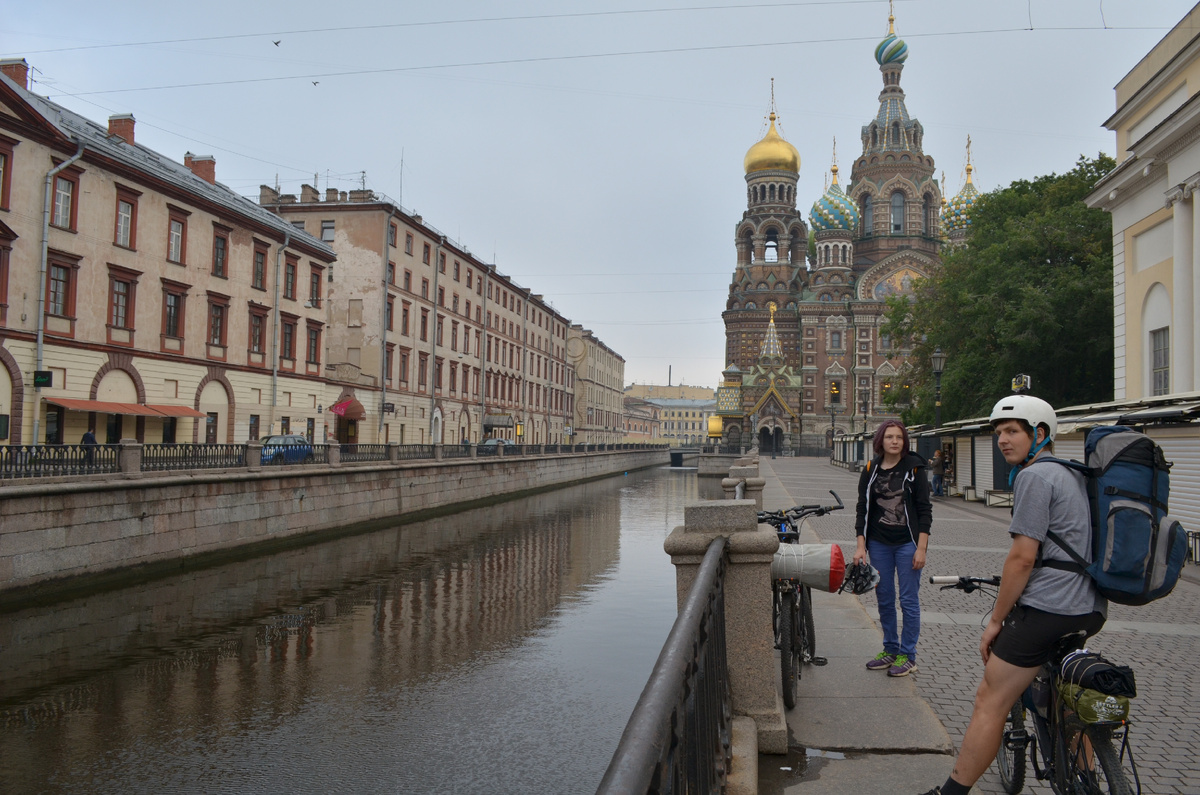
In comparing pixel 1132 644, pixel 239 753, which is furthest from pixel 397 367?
pixel 1132 644

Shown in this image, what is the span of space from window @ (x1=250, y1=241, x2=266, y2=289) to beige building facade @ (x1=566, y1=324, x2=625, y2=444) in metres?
50.2

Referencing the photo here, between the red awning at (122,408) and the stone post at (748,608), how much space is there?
23.9m

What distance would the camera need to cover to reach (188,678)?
11.5 metres

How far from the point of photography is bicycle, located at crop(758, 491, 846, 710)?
565cm

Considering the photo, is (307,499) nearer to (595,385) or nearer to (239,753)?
(239,753)

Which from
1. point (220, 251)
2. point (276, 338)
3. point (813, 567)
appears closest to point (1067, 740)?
point (813, 567)

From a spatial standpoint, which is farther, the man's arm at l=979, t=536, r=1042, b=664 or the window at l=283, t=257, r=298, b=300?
the window at l=283, t=257, r=298, b=300

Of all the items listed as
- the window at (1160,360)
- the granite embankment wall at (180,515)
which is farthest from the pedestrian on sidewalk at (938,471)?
the granite embankment wall at (180,515)

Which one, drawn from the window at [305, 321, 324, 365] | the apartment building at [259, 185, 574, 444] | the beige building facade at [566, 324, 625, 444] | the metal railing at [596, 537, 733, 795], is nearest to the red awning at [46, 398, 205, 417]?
the window at [305, 321, 324, 365]

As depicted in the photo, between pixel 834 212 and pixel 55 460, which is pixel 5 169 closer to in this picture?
pixel 55 460

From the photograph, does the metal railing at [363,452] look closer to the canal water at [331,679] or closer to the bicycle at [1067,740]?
the canal water at [331,679]

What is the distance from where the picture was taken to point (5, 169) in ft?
71.1

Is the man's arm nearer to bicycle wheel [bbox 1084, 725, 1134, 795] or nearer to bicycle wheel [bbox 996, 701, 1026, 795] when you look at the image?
bicycle wheel [bbox 1084, 725, 1134, 795]

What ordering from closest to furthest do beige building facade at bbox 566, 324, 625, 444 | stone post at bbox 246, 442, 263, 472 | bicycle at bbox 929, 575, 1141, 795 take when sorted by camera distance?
bicycle at bbox 929, 575, 1141, 795, stone post at bbox 246, 442, 263, 472, beige building facade at bbox 566, 324, 625, 444
